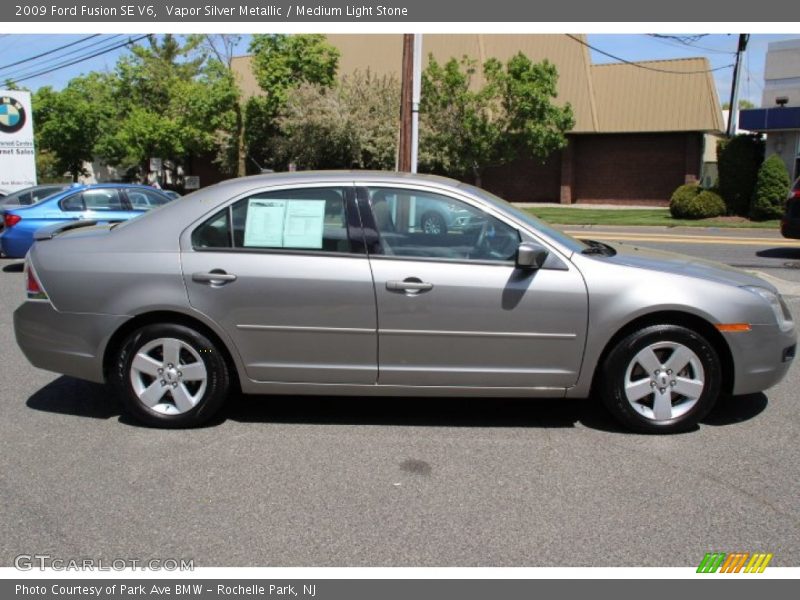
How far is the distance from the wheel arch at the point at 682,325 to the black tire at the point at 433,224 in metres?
1.29

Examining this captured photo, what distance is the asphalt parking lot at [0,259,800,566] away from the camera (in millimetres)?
3414

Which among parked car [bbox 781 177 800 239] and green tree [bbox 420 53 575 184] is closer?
parked car [bbox 781 177 800 239]

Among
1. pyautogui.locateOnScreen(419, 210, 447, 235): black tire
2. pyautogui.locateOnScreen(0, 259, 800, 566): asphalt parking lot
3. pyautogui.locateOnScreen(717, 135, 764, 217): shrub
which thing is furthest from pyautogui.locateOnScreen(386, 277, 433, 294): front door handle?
pyautogui.locateOnScreen(717, 135, 764, 217): shrub

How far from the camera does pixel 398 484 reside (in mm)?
4062

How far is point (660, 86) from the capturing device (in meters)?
33.4

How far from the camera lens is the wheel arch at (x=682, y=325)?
4.64 metres

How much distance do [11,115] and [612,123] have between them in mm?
24951

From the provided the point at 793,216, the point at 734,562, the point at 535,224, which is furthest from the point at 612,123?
the point at 734,562

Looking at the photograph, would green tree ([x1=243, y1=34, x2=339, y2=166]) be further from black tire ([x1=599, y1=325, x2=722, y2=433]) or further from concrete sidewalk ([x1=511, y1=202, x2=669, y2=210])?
black tire ([x1=599, y1=325, x2=722, y2=433])

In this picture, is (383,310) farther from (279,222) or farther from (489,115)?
(489,115)

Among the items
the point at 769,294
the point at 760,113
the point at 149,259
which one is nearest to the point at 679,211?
the point at 760,113

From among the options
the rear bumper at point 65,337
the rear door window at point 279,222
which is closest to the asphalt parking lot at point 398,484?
the rear bumper at point 65,337

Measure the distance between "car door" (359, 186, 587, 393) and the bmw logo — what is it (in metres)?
22.9

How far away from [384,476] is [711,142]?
3866 centimetres
